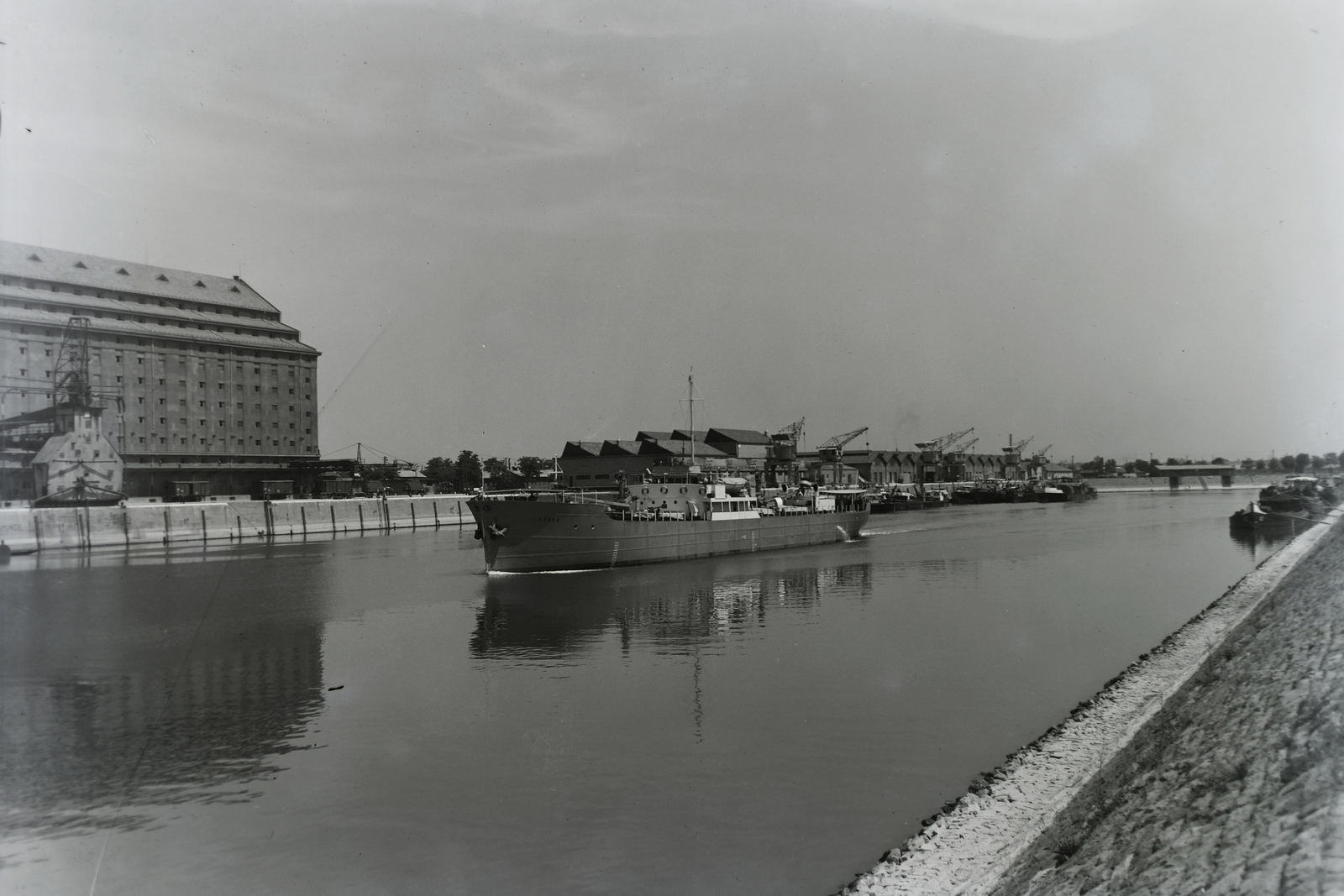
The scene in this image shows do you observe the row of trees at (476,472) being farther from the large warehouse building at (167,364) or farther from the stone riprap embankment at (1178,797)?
the stone riprap embankment at (1178,797)

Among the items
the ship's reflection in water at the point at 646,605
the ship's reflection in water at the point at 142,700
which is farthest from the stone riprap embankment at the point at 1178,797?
the ship's reflection in water at the point at 646,605

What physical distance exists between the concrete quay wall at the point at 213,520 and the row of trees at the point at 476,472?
18.9 metres

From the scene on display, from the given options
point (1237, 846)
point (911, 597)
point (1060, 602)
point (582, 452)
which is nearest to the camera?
point (1237, 846)

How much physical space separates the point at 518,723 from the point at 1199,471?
18929 centimetres

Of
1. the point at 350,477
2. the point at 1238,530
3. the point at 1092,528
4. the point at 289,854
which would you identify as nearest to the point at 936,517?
the point at 1092,528

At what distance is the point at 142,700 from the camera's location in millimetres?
16750

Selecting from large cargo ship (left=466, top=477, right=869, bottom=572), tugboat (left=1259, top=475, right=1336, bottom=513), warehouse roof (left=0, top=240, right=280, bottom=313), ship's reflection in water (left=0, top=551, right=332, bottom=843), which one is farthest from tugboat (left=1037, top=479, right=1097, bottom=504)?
ship's reflection in water (left=0, top=551, right=332, bottom=843)

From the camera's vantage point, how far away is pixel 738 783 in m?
11.6

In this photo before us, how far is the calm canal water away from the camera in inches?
378

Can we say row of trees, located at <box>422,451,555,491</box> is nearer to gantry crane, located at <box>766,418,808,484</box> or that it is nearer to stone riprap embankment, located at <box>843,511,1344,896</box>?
gantry crane, located at <box>766,418,808,484</box>

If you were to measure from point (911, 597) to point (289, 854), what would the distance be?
23228 mm

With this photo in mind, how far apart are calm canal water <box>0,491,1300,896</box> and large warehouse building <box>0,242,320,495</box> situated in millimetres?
26885

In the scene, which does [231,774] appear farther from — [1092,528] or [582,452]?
[582,452]

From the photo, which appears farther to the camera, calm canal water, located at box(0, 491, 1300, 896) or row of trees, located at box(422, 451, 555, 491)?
row of trees, located at box(422, 451, 555, 491)
